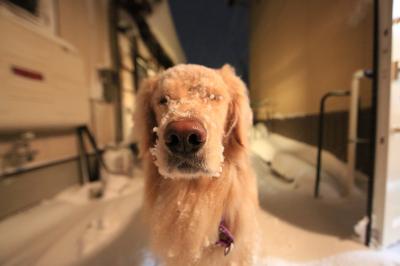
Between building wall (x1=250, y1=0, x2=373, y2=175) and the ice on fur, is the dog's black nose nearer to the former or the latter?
the ice on fur

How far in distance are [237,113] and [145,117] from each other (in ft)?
1.75

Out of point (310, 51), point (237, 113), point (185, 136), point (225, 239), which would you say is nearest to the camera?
point (185, 136)

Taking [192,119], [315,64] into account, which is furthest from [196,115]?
[315,64]

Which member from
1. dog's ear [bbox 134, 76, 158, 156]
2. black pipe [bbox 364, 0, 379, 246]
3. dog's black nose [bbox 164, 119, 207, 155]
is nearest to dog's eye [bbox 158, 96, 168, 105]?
dog's ear [bbox 134, 76, 158, 156]

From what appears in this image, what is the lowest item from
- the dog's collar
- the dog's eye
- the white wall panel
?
the dog's collar

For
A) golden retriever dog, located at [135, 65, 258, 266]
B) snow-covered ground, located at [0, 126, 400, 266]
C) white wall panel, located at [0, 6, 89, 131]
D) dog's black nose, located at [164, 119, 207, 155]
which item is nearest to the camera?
dog's black nose, located at [164, 119, 207, 155]

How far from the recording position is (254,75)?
7.46 meters

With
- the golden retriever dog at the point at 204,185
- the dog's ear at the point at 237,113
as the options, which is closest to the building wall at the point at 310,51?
the dog's ear at the point at 237,113

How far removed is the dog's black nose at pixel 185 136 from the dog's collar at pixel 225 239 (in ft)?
1.52

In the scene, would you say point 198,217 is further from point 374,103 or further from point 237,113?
point 374,103

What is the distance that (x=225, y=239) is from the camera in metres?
1.05

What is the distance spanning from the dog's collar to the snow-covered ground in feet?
1.65

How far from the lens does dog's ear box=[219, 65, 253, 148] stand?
47.1 inches

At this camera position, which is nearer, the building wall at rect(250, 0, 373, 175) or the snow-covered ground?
the snow-covered ground
